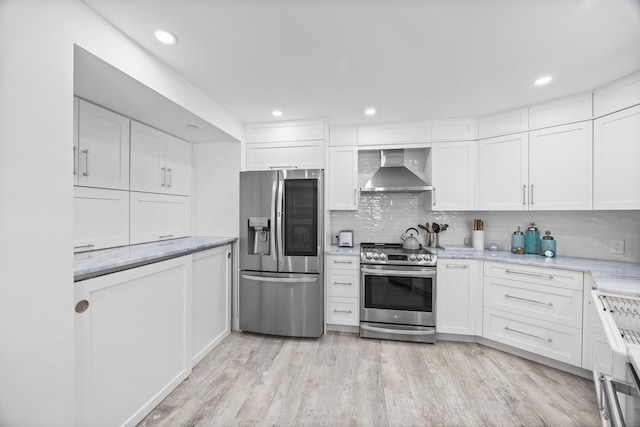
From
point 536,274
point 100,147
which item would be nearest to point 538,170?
point 536,274

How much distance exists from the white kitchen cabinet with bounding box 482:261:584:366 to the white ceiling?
1.63 meters

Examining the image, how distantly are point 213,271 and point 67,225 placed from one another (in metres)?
1.44

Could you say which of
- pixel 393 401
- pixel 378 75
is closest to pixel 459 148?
pixel 378 75

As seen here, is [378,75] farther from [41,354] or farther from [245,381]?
[245,381]

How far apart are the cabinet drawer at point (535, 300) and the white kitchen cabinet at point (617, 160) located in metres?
0.83

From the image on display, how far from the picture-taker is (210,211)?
2.91 meters

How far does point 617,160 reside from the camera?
2.03m

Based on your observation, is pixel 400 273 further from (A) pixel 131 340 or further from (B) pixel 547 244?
(A) pixel 131 340

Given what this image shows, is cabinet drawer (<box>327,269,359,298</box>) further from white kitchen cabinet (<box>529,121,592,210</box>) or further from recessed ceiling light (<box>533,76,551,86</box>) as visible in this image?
recessed ceiling light (<box>533,76,551,86</box>)

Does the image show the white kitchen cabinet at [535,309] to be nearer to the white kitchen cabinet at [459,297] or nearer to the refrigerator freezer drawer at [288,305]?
the white kitchen cabinet at [459,297]

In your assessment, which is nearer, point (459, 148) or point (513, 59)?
point (513, 59)

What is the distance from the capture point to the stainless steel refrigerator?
2.63 meters

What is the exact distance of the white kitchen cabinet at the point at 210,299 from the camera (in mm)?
2227

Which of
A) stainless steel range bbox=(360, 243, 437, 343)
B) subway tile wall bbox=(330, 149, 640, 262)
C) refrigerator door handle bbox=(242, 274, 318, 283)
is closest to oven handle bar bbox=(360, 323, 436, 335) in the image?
stainless steel range bbox=(360, 243, 437, 343)
